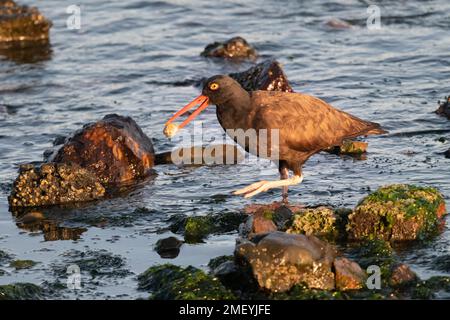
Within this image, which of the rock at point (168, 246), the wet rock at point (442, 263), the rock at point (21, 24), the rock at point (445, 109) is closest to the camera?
the wet rock at point (442, 263)

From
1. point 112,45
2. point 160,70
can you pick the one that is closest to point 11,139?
point 160,70

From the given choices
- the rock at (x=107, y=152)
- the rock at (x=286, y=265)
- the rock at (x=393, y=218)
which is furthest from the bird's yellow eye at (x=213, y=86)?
the rock at (x=286, y=265)

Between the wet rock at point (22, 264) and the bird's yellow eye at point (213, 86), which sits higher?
the bird's yellow eye at point (213, 86)

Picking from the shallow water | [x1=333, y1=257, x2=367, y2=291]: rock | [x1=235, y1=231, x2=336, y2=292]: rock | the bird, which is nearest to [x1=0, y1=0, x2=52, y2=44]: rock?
the shallow water

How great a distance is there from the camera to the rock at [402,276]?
6543 millimetres

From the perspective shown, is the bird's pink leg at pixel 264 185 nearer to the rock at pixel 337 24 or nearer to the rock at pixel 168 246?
the rock at pixel 168 246

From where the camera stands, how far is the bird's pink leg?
28.0 feet

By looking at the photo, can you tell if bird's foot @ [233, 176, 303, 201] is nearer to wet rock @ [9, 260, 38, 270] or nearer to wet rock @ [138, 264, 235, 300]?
wet rock @ [138, 264, 235, 300]

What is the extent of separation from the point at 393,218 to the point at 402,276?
870 millimetres

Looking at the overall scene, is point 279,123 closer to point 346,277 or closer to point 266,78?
point 346,277

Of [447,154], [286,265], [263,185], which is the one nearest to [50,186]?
[263,185]

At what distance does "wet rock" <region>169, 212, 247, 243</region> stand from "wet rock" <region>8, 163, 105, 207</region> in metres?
1.07

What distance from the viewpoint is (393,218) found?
736 cm

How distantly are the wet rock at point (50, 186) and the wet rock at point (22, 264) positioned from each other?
1.26 metres
